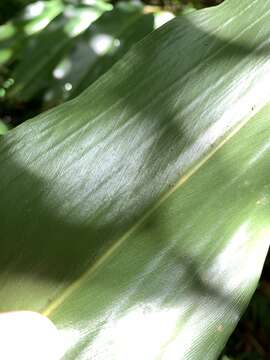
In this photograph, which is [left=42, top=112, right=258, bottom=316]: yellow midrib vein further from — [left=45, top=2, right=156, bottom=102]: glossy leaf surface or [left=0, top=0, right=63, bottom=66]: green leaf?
[left=0, top=0, right=63, bottom=66]: green leaf

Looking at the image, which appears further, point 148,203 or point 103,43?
point 103,43

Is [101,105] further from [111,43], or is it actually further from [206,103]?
[111,43]

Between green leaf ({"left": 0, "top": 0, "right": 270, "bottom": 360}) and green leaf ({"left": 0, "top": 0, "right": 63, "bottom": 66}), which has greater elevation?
green leaf ({"left": 0, "top": 0, "right": 63, "bottom": 66})

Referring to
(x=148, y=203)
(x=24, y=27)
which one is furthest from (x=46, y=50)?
(x=148, y=203)

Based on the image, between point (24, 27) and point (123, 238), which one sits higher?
point (24, 27)

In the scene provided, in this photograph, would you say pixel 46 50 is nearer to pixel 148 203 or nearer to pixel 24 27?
pixel 24 27

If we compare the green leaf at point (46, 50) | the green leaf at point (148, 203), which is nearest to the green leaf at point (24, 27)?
the green leaf at point (46, 50)

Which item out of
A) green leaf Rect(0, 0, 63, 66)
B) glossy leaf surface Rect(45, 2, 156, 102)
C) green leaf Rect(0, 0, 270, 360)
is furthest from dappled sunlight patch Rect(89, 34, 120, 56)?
green leaf Rect(0, 0, 270, 360)

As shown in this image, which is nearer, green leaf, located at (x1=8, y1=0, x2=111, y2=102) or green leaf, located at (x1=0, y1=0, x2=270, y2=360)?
green leaf, located at (x1=0, y1=0, x2=270, y2=360)

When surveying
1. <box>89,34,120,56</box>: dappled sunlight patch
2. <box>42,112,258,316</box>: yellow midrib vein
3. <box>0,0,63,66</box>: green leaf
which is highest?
<box>0,0,63,66</box>: green leaf
